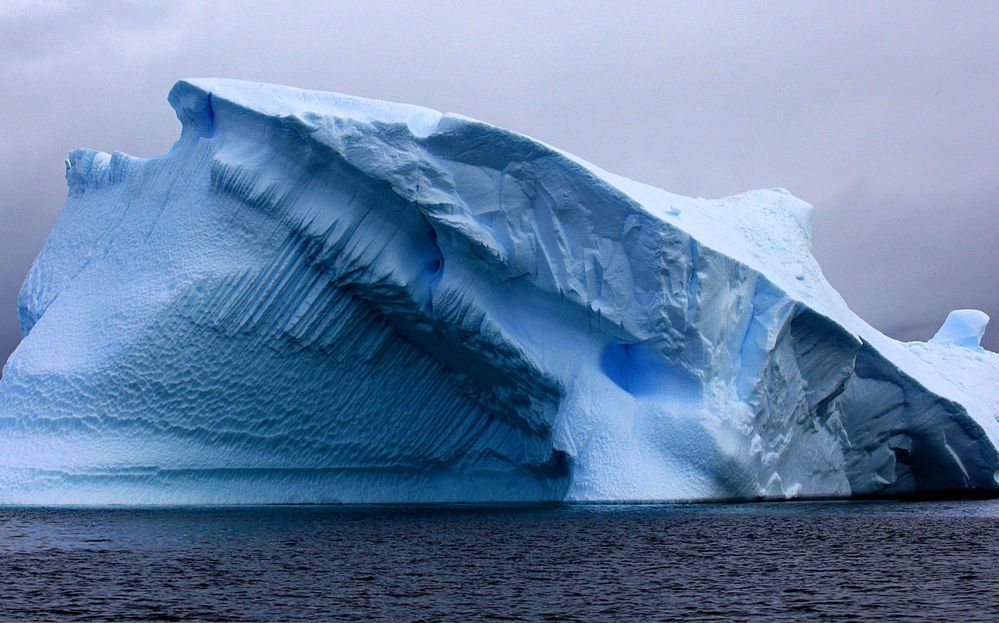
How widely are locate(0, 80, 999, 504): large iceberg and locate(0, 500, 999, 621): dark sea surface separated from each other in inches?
68.2

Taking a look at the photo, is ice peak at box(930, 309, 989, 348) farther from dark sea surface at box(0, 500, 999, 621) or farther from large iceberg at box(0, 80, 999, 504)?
dark sea surface at box(0, 500, 999, 621)

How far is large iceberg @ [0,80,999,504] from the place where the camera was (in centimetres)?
1241

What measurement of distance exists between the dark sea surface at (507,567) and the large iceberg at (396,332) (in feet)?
5.68

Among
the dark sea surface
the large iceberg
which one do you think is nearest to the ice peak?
the large iceberg

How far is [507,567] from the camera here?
6.80 metres

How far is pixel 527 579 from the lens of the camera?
20.6 ft

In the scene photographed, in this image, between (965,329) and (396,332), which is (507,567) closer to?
(396,332)

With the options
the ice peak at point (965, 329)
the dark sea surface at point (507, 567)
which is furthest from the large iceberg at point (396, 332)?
the ice peak at point (965, 329)

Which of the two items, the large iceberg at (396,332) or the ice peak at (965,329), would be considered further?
the ice peak at (965,329)

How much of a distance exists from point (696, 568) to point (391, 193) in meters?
6.91

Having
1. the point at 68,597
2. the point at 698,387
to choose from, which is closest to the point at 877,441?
the point at 698,387

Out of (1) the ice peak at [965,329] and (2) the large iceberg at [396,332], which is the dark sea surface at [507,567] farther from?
(1) the ice peak at [965,329]

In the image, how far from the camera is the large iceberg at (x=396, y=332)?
1241cm

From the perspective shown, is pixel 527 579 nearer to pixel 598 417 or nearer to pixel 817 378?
pixel 598 417
